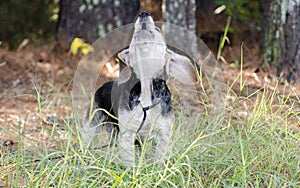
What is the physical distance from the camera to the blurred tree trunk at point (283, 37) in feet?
17.8

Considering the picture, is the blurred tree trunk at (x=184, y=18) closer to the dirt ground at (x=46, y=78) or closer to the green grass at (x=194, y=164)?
the dirt ground at (x=46, y=78)

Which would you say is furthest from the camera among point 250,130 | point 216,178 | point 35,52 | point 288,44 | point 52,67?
point 35,52

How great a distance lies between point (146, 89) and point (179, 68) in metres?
0.24

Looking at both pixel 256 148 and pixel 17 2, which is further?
pixel 17 2

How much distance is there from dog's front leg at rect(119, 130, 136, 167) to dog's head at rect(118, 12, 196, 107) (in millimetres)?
189

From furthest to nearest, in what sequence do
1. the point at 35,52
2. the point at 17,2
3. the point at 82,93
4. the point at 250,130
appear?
the point at 17,2 < the point at 35,52 < the point at 82,93 < the point at 250,130

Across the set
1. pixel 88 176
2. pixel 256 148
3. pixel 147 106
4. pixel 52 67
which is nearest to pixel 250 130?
pixel 256 148

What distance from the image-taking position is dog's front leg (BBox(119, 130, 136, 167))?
313 centimetres

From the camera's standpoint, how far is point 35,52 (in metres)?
6.68

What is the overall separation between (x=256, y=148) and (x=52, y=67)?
3.51 metres

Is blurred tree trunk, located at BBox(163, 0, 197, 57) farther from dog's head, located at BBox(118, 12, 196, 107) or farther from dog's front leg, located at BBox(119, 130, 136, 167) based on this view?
dog's front leg, located at BBox(119, 130, 136, 167)

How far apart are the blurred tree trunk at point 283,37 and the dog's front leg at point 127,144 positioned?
8.85ft

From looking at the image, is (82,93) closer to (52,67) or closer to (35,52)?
(52,67)

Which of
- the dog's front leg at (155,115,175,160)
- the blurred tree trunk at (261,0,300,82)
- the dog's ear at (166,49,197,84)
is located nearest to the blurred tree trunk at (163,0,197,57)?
the blurred tree trunk at (261,0,300,82)
